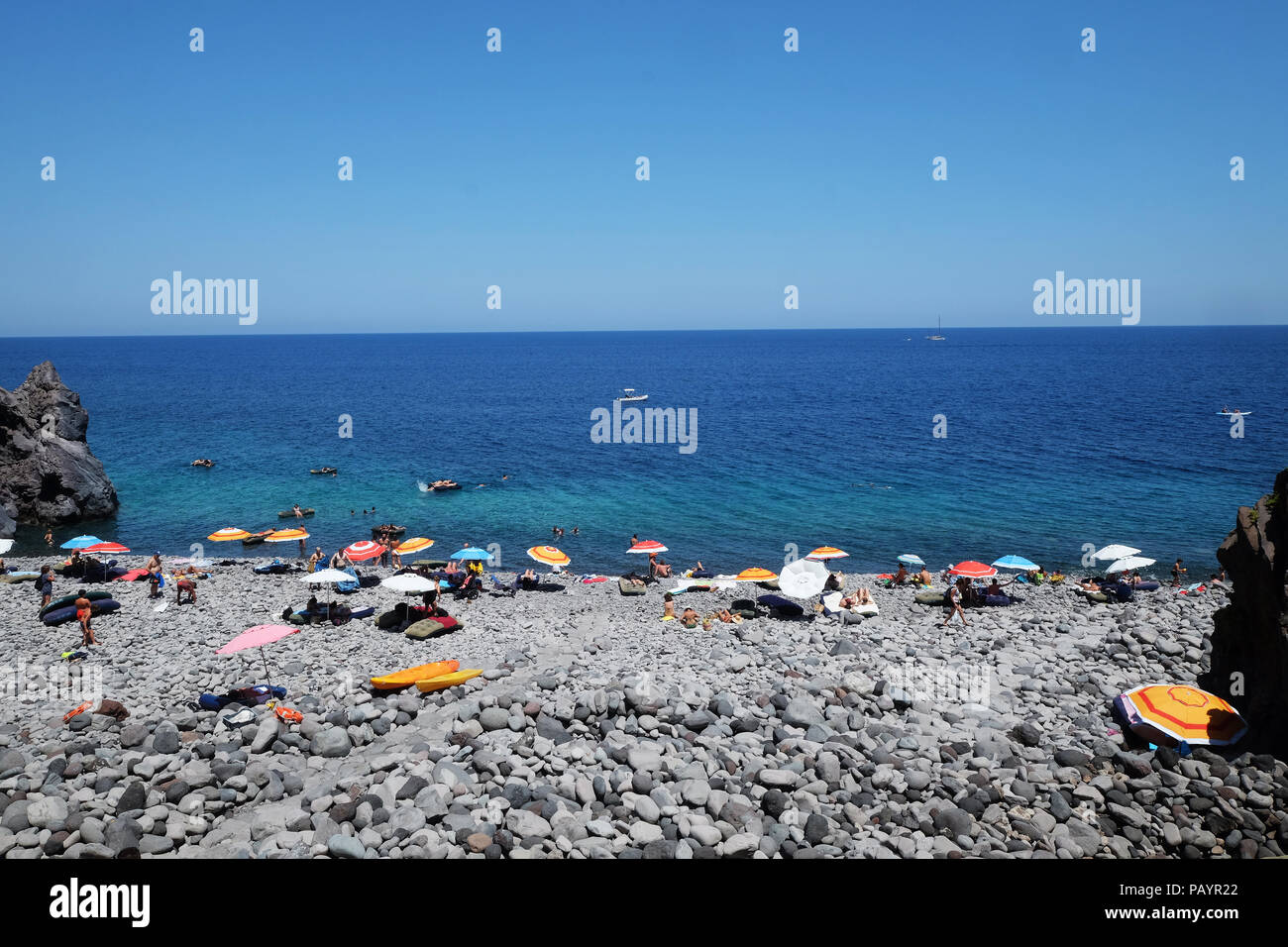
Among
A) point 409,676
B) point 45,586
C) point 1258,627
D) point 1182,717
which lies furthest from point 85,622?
point 1258,627

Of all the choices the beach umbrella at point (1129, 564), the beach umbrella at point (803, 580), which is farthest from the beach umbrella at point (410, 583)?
the beach umbrella at point (1129, 564)

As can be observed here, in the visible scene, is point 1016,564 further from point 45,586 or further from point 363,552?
point 45,586

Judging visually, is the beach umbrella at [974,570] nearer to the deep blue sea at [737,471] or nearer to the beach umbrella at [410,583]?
the deep blue sea at [737,471]

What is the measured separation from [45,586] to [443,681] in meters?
20.1

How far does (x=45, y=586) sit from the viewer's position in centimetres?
2684

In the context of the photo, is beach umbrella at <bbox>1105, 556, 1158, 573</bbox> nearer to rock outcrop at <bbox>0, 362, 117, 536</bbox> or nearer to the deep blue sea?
the deep blue sea

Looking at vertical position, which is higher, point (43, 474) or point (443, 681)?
point (43, 474)

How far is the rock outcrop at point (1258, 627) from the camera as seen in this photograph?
13.1m

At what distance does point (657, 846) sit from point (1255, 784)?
10.4 metres

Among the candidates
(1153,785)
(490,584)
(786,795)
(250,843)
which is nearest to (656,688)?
(786,795)

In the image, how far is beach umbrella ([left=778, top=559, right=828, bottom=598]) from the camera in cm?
2359

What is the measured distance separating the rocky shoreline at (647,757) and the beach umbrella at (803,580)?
89.3 inches
